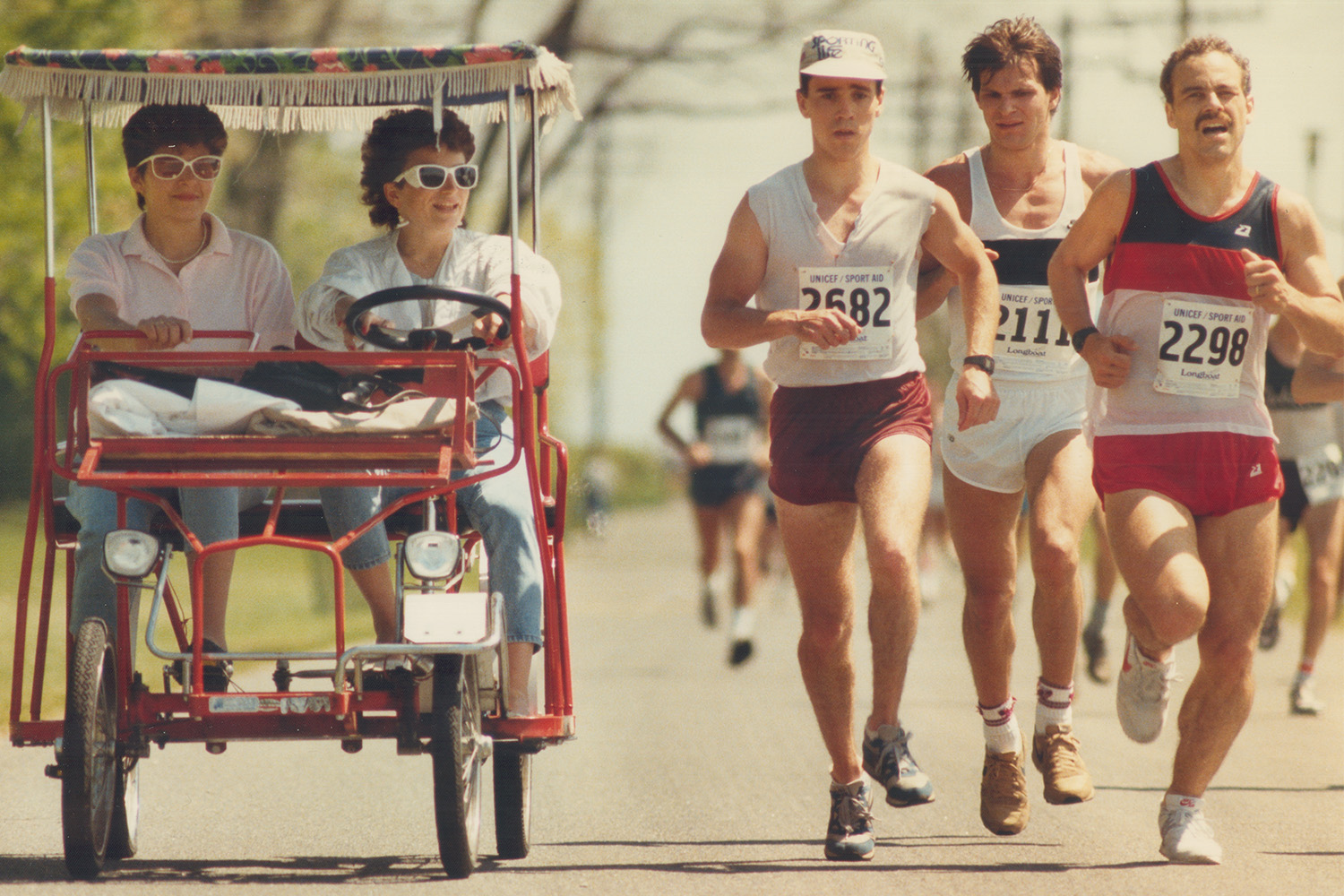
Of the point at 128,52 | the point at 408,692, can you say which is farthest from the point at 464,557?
the point at 128,52

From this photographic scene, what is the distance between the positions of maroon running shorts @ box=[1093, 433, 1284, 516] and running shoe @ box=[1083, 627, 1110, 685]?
16.7 feet

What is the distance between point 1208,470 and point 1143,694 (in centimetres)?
73

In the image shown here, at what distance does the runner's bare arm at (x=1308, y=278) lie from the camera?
5.80 meters

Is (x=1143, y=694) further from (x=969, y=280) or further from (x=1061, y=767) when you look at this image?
(x=969, y=280)

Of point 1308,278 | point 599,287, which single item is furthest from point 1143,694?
point 599,287

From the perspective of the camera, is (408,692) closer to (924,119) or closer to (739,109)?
(739,109)

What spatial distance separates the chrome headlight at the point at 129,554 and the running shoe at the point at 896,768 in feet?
7.46

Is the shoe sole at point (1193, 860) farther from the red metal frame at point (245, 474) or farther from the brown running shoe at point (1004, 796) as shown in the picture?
the red metal frame at point (245, 474)

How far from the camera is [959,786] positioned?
782 centimetres

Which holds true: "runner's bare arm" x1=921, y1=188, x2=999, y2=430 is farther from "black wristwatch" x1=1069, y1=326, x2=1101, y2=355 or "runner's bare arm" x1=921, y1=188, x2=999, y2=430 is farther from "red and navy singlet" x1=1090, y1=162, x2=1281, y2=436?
"red and navy singlet" x1=1090, y1=162, x2=1281, y2=436

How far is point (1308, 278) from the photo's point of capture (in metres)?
5.91

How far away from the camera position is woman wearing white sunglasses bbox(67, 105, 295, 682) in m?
6.46

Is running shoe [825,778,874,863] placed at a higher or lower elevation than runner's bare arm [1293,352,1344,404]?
lower

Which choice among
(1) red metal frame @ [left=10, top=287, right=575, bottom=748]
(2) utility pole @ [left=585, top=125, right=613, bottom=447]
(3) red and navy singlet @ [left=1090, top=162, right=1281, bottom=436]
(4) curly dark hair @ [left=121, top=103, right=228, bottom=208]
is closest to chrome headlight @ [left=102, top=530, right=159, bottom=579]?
(1) red metal frame @ [left=10, top=287, right=575, bottom=748]
